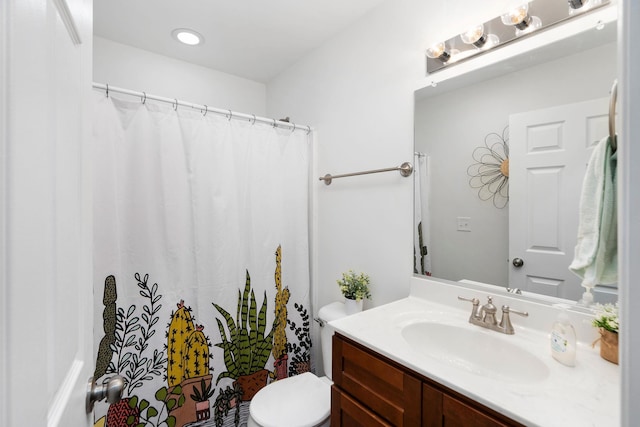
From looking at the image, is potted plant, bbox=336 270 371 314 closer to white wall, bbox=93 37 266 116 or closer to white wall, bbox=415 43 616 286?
white wall, bbox=415 43 616 286

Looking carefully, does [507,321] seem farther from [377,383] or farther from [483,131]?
[483,131]

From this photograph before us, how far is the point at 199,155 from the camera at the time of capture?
170 cm

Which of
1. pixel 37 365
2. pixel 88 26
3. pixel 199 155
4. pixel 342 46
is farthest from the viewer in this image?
pixel 342 46

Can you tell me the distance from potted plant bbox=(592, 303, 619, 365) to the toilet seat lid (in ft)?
3.47

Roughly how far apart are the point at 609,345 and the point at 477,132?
86 centimetres

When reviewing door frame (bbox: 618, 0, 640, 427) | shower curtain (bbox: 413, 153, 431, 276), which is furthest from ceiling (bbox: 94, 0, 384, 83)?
door frame (bbox: 618, 0, 640, 427)

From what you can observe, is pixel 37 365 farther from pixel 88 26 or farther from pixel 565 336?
pixel 565 336

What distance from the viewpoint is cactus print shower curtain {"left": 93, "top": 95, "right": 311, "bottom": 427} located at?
4.86ft

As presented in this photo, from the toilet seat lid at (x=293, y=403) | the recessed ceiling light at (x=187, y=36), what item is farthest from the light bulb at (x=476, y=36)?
the toilet seat lid at (x=293, y=403)

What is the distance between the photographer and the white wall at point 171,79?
1984 millimetres

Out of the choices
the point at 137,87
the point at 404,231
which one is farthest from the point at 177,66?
the point at 404,231

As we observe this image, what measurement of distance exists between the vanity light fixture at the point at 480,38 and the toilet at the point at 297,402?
1452 mm

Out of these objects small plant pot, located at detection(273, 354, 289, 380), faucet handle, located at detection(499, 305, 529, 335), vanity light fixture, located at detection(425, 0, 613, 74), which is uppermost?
vanity light fixture, located at detection(425, 0, 613, 74)

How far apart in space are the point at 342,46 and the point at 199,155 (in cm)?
110
